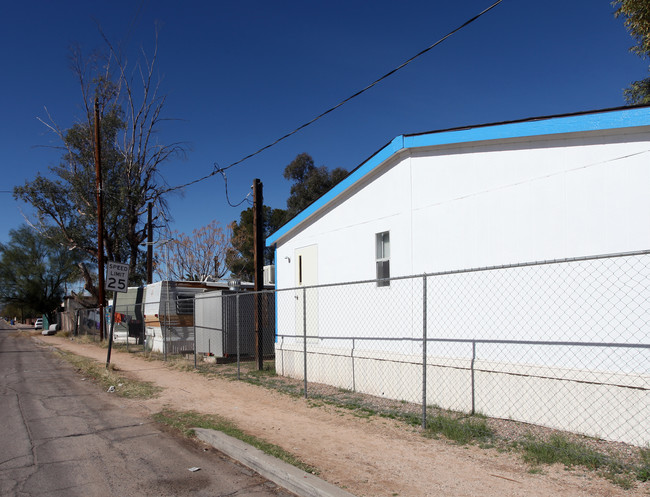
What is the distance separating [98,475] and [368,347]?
541cm

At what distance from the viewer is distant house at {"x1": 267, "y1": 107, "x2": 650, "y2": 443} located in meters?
6.02

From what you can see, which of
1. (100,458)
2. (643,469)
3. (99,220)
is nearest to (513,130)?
(643,469)

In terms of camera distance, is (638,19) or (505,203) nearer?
(505,203)

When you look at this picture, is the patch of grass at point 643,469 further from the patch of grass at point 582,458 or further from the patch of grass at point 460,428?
the patch of grass at point 460,428

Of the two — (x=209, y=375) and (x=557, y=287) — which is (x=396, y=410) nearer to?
(x=557, y=287)

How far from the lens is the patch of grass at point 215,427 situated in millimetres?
5508

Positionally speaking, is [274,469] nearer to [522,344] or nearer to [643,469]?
[643,469]

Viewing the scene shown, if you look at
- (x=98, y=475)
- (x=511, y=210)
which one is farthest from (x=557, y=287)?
(x=98, y=475)

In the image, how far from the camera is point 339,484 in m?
Result: 4.76

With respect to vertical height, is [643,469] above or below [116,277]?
below

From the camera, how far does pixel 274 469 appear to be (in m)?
5.14

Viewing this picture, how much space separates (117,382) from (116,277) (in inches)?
134

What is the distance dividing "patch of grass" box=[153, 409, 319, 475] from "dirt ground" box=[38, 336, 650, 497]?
16 centimetres

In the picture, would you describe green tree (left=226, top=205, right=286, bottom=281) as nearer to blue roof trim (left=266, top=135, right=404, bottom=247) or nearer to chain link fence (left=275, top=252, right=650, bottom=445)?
blue roof trim (left=266, top=135, right=404, bottom=247)
